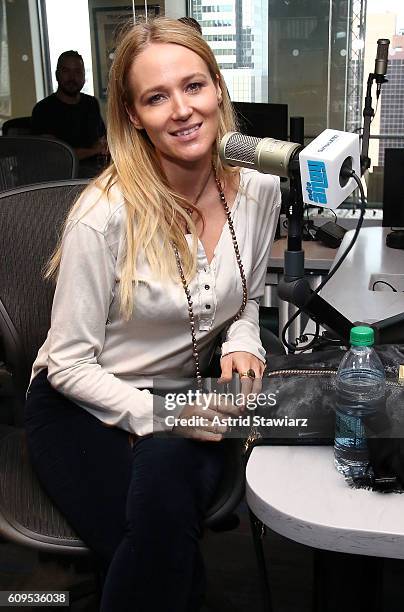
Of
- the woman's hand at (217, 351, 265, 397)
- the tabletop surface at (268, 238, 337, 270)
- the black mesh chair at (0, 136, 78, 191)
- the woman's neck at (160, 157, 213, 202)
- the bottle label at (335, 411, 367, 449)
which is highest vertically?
the woman's neck at (160, 157, 213, 202)

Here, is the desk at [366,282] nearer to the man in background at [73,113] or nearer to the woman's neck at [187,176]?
the woman's neck at [187,176]

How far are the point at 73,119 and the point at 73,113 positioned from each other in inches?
2.2

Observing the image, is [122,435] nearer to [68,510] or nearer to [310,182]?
[68,510]

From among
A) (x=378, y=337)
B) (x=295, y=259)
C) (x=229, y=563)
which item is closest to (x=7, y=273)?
(x=295, y=259)

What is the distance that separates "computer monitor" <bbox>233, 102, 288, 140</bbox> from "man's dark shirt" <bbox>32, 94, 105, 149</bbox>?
5.90ft

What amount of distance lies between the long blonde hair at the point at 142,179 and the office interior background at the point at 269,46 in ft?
11.5

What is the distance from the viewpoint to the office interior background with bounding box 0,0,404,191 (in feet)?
15.8

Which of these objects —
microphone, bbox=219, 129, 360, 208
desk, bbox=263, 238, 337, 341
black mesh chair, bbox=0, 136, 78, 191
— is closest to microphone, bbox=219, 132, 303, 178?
microphone, bbox=219, 129, 360, 208

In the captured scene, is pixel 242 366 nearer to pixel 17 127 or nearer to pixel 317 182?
pixel 317 182

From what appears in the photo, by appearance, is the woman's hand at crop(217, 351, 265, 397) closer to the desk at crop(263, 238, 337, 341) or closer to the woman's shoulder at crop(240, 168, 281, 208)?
the woman's shoulder at crop(240, 168, 281, 208)

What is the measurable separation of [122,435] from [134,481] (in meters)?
0.14

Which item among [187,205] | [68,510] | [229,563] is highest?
[187,205]

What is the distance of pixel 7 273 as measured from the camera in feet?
4.43

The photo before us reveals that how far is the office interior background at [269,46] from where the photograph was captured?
4812 mm
